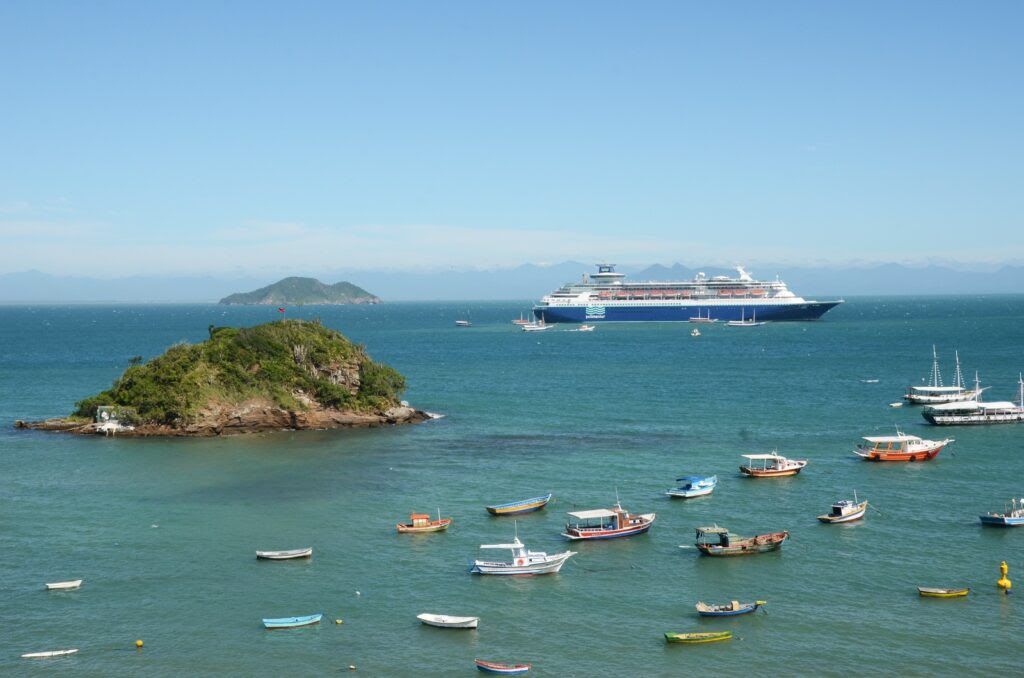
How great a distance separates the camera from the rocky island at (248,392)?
224 feet

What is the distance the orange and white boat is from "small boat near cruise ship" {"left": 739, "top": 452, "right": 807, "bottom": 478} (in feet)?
15.2

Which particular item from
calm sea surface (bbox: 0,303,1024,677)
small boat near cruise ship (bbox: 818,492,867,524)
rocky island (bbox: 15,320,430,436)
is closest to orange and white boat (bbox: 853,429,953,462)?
calm sea surface (bbox: 0,303,1024,677)

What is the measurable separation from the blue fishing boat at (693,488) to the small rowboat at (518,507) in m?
6.58

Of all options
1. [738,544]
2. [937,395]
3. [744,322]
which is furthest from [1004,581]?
[744,322]

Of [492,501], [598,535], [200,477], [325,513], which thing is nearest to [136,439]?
[200,477]

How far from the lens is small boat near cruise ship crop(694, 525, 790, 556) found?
1523 inches

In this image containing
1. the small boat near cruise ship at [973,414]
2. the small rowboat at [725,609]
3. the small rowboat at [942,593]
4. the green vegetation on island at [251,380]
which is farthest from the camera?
the green vegetation on island at [251,380]

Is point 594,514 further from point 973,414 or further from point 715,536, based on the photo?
point 973,414

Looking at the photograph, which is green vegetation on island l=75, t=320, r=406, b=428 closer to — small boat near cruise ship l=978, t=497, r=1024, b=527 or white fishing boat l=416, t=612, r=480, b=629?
white fishing boat l=416, t=612, r=480, b=629

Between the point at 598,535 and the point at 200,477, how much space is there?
24024 mm

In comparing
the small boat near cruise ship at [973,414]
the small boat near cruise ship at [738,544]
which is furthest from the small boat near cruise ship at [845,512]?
the small boat near cruise ship at [973,414]

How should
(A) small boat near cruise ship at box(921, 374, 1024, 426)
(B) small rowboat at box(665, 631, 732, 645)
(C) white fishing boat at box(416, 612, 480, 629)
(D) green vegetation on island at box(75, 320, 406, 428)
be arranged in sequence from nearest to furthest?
1. (B) small rowboat at box(665, 631, 732, 645)
2. (C) white fishing boat at box(416, 612, 480, 629)
3. (A) small boat near cruise ship at box(921, 374, 1024, 426)
4. (D) green vegetation on island at box(75, 320, 406, 428)

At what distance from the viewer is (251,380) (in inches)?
2800

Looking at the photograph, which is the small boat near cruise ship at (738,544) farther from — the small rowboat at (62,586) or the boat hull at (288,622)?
the small rowboat at (62,586)
